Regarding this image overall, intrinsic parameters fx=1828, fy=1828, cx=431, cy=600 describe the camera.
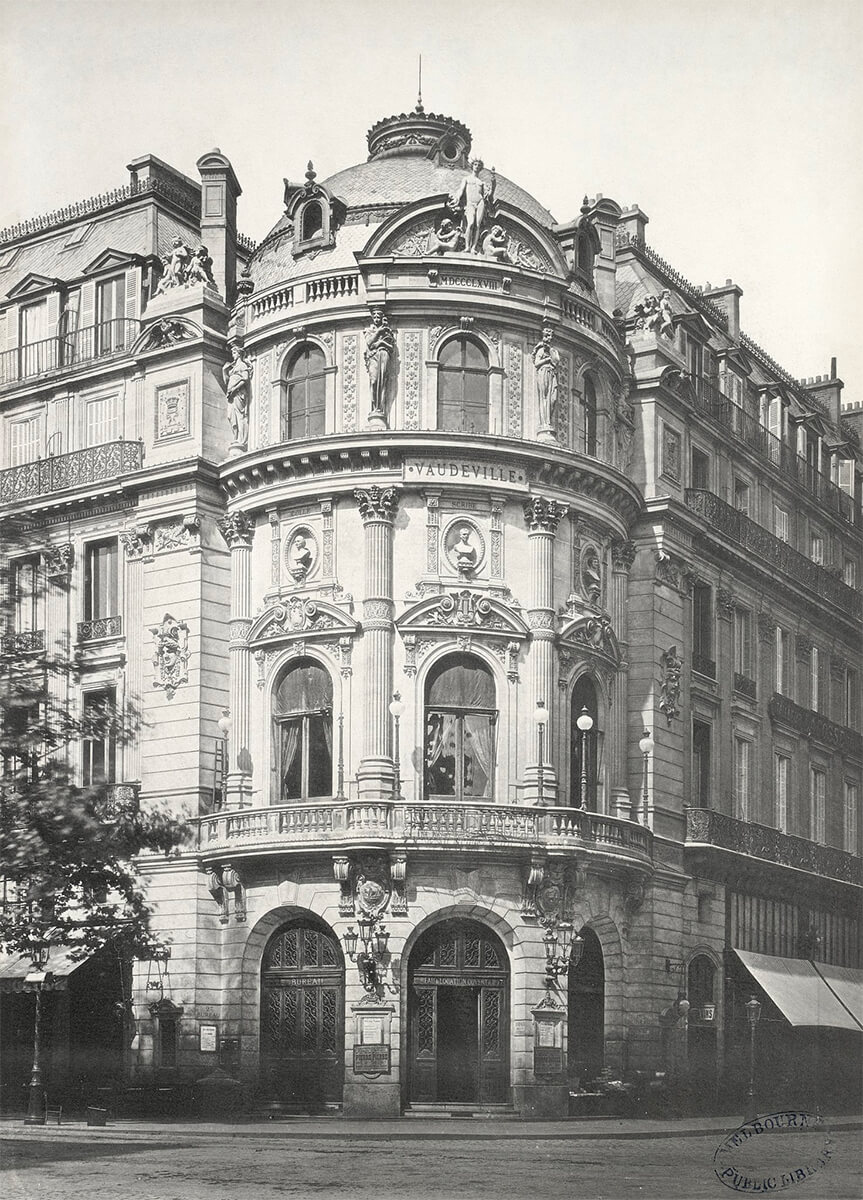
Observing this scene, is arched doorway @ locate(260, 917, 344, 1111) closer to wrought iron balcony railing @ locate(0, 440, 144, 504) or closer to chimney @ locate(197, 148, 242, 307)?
wrought iron balcony railing @ locate(0, 440, 144, 504)

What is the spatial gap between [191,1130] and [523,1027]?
7718 millimetres

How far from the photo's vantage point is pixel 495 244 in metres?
42.0

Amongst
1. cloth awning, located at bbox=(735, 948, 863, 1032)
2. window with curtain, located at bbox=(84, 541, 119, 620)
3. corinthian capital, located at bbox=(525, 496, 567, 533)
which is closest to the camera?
corinthian capital, located at bbox=(525, 496, 567, 533)

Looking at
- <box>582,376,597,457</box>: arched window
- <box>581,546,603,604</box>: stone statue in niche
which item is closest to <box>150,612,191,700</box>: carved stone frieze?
<box>581,546,603,604</box>: stone statue in niche

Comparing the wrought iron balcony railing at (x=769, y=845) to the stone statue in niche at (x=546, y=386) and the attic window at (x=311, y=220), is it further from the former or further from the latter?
the attic window at (x=311, y=220)

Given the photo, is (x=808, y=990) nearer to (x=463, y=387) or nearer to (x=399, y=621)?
(x=399, y=621)

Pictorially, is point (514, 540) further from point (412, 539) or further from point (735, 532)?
point (735, 532)

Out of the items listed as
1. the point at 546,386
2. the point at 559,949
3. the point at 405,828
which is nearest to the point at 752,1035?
the point at 559,949

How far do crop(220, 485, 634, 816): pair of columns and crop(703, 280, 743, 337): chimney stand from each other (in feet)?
55.9

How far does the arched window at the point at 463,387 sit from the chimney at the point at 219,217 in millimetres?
6871

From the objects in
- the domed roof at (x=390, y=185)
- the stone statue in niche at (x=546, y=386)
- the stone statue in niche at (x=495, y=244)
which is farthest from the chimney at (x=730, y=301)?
the stone statue in niche at (x=495, y=244)

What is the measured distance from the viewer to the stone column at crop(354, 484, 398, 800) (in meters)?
39.6

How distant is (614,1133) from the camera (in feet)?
116

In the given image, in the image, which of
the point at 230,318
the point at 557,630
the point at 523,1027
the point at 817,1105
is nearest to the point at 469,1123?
the point at 523,1027
